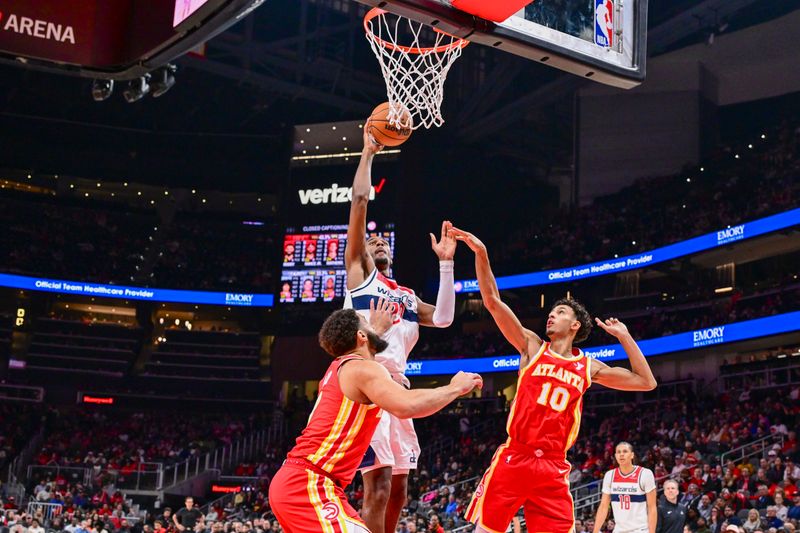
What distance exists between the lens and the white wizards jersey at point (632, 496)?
32.6 ft

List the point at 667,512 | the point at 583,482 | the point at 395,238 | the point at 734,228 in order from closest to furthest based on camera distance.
Answer: the point at 667,512
the point at 583,482
the point at 734,228
the point at 395,238

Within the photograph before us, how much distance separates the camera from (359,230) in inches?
251

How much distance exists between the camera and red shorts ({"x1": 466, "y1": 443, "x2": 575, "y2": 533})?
6.23m

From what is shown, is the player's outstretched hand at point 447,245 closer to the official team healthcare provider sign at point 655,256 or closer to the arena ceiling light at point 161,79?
the arena ceiling light at point 161,79

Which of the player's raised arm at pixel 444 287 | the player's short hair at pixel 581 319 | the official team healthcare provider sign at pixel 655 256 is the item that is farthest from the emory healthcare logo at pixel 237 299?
the player's short hair at pixel 581 319

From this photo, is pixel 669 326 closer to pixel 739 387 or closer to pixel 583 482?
pixel 739 387

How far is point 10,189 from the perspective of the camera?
121 feet

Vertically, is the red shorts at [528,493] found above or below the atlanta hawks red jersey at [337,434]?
below

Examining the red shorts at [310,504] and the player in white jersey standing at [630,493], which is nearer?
the red shorts at [310,504]

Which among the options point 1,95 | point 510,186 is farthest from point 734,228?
point 1,95

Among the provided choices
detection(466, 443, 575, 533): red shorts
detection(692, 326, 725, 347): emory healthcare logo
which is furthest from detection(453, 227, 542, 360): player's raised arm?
detection(692, 326, 725, 347): emory healthcare logo

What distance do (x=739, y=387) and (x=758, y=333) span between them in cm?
228

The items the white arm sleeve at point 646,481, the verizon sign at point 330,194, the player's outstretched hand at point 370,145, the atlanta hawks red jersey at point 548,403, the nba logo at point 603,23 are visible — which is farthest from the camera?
the verizon sign at point 330,194

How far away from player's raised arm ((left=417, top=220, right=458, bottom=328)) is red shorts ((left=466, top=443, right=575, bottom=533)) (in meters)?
1.04
